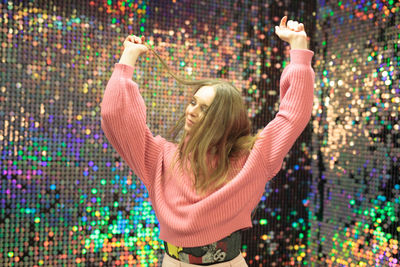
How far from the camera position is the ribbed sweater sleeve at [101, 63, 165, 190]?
1152mm

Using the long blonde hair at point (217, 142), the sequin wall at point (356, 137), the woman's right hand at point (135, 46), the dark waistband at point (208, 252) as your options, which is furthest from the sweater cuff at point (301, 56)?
the sequin wall at point (356, 137)

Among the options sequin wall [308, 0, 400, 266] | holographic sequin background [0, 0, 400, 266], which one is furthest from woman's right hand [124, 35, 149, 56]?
sequin wall [308, 0, 400, 266]

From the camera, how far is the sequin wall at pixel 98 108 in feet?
6.43

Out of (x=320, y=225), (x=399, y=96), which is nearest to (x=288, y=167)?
(x=320, y=225)

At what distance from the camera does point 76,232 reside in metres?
2.07

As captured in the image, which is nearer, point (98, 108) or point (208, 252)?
point (208, 252)

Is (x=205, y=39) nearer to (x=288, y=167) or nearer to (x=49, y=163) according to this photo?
(x=288, y=167)

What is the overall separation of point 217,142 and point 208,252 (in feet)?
1.09

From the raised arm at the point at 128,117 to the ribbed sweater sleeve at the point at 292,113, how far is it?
0.34 meters

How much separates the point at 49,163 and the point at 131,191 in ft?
1.43

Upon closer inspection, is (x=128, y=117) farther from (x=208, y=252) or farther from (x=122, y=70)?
(x=208, y=252)

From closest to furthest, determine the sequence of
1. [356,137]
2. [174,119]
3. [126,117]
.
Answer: [126,117]
[356,137]
[174,119]

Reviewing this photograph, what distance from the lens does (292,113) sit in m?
1.19

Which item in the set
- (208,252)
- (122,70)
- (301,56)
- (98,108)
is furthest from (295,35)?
(98,108)
